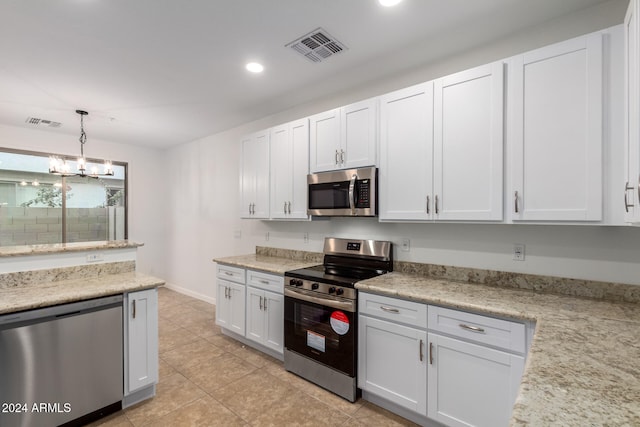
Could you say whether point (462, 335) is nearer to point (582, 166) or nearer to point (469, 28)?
point (582, 166)

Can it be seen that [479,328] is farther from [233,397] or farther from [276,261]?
[276,261]

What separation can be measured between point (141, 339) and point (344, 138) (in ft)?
7.79

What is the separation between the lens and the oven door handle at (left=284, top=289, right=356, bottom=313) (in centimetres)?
231

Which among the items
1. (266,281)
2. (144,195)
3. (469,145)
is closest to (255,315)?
(266,281)

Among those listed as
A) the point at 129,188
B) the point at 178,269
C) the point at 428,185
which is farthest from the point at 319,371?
the point at 129,188

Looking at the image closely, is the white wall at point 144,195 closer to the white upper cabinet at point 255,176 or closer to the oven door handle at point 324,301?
the white upper cabinet at point 255,176

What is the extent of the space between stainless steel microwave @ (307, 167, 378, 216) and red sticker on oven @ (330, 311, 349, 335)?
860 mm

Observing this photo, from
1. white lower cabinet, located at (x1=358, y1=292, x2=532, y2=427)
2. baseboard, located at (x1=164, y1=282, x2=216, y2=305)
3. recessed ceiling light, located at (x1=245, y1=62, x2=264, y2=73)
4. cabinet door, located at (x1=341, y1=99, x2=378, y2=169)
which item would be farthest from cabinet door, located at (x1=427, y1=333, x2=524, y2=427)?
baseboard, located at (x1=164, y1=282, x2=216, y2=305)

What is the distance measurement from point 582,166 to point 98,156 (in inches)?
255

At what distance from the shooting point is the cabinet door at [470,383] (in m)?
1.68

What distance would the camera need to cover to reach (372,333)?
88.1 inches

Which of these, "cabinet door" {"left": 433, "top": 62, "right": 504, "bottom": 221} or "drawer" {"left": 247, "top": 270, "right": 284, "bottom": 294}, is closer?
"cabinet door" {"left": 433, "top": 62, "right": 504, "bottom": 221}

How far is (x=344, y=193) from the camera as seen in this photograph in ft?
8.95

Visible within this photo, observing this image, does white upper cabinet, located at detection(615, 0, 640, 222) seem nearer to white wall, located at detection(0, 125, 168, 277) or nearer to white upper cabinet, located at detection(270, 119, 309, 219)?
white upper cabinet, located at detection(270, 119, 309, 219)
